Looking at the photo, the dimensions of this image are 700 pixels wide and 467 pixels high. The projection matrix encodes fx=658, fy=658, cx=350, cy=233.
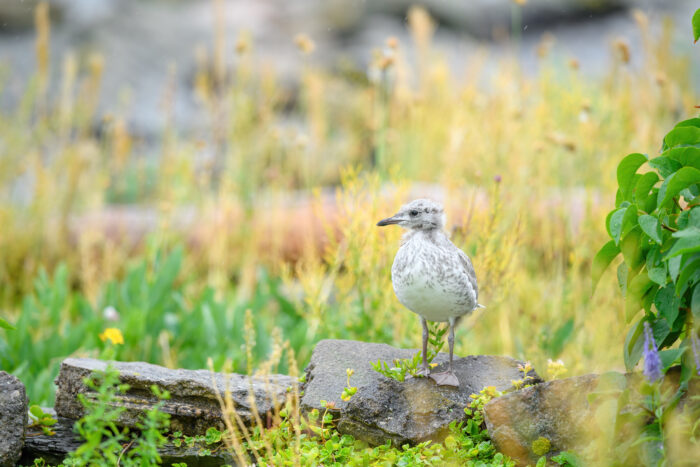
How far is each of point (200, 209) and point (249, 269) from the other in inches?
39.0

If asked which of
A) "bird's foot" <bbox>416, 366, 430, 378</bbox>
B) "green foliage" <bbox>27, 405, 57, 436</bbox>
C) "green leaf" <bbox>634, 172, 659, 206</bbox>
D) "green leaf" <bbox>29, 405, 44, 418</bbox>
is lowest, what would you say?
"green foliage" <bbox>27, 405, 57, 436</bbox>

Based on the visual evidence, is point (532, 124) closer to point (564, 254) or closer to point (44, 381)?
point (564, 254)

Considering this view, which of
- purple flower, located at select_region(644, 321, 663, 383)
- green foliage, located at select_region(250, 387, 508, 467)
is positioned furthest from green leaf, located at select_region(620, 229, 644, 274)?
green foliage, located at select_region(250, 387, 508, 467)

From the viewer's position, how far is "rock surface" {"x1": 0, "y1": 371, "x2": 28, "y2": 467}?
2314 millimetres

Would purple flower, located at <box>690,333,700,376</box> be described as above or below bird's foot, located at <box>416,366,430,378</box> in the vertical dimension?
above

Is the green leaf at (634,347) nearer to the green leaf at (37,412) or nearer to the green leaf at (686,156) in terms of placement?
the green leaf at (686,156)

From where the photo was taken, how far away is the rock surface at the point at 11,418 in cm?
231

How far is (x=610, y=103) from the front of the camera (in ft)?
15.3

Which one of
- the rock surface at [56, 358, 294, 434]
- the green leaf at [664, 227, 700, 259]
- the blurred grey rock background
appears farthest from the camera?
the blurred grey rock background

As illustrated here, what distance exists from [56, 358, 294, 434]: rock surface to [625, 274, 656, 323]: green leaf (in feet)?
4.27

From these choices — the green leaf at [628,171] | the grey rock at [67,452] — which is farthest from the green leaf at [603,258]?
the grey rock at [67,452]

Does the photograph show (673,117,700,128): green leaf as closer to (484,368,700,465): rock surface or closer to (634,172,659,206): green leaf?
(634,172,659,206): green leaf

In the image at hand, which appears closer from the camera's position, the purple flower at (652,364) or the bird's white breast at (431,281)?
the purple flower at (652,364)

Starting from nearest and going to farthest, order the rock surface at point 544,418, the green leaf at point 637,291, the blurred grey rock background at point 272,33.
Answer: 1. the green leaf at point 637,291
2. the rock surface at point 544,418
3. the blurred grey rock background at point 272,33
